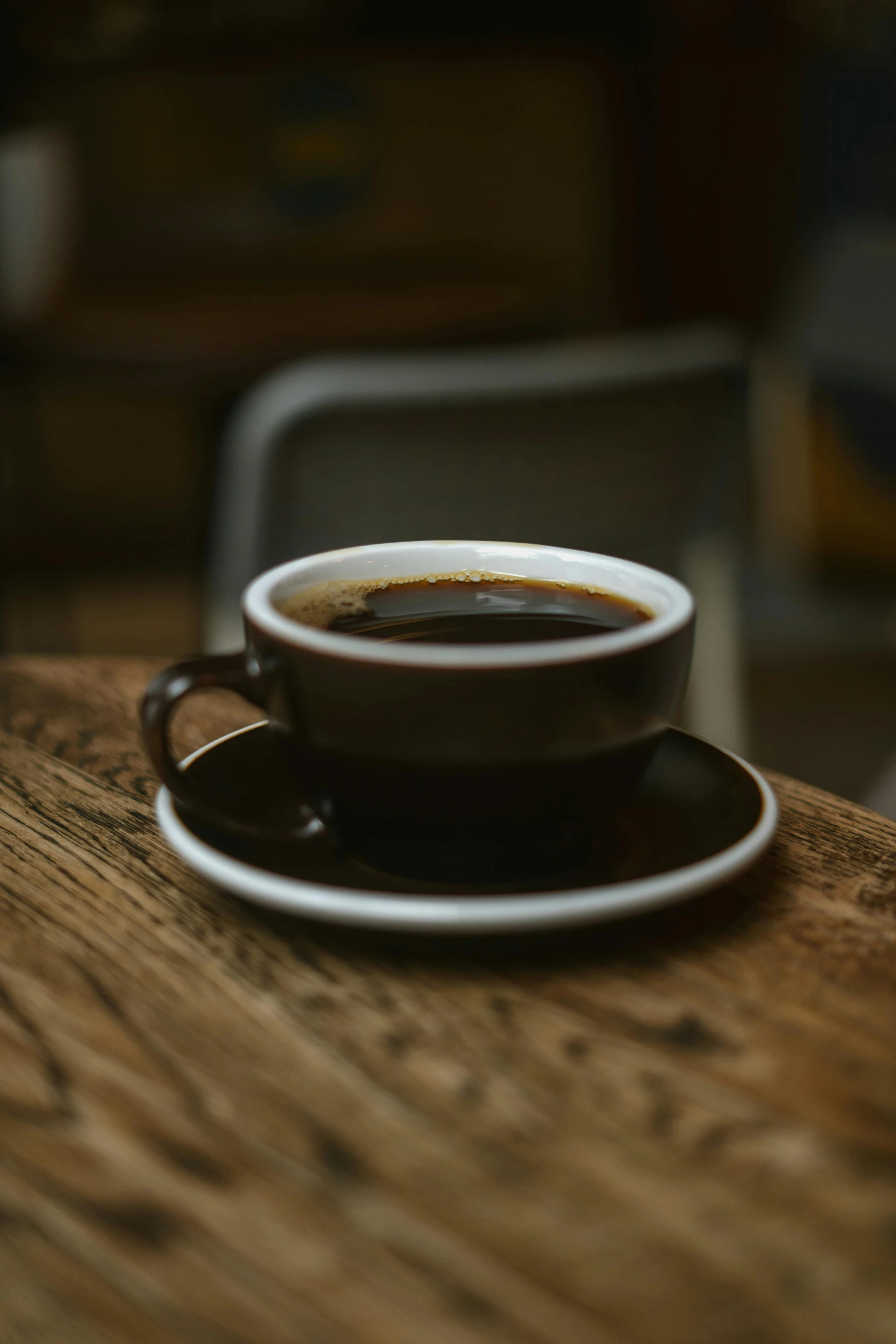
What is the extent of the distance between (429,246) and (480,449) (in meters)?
3.02

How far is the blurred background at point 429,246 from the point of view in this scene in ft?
7.22

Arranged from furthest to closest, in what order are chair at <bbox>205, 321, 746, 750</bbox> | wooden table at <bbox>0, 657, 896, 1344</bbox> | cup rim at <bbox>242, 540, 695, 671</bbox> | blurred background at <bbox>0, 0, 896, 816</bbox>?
1. blurred background at <bbox>0, 0, 896, 816</bbox>
2. chair at <bbox>205, 321, 746, 750</bbox>
3. cup rim at <bbox>242, 540, 695, 671</bbox>
4. wooden table at <bbox>0, 657, 896, 1344</bbox>

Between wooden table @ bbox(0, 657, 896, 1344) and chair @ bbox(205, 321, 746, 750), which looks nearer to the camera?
wooden table @ bbox(0, 657, 896, 1344)

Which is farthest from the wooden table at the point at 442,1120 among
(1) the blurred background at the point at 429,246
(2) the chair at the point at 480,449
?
(1) the blurred background at the point at 429,246

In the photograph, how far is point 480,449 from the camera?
110 centimetres

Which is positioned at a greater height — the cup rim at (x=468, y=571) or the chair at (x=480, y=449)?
the cup rim at (x=468, y=571)

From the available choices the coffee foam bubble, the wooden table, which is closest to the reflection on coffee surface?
the coffee foam bubble

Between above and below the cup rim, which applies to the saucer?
below

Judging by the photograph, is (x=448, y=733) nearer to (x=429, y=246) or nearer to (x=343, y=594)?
(x=343, y=594)

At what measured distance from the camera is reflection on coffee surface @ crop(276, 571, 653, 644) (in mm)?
495

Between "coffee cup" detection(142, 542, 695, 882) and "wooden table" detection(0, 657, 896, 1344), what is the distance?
35mm

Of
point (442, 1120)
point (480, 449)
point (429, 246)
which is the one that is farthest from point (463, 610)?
point (429, 246)

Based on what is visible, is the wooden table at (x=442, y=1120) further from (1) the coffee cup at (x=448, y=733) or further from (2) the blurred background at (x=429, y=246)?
(2) the blurred background at (x=429, y=246)

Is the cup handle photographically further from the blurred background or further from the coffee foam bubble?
the blurred background
